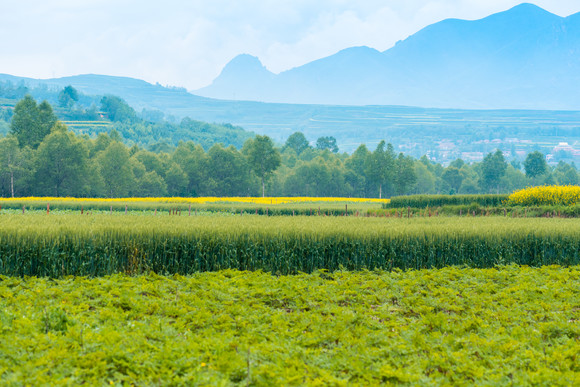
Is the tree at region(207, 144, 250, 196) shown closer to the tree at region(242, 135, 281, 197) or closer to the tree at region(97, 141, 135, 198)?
the tree at region(242, 135, 281, 197)

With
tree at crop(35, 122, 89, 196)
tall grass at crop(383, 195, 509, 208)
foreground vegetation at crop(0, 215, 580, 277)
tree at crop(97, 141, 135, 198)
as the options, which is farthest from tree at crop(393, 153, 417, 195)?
Result: foreground vegetation at crop(0, 215, 580, 277)

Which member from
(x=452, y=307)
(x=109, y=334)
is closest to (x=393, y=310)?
(x=452, y=307)

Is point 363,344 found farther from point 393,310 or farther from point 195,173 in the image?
point 195,173

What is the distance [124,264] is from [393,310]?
7981 mm

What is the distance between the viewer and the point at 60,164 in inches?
3024

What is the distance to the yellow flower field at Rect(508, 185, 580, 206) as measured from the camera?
34000 mm

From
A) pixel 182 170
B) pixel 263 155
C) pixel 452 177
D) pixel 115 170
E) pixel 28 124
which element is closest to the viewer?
pixel 115 170

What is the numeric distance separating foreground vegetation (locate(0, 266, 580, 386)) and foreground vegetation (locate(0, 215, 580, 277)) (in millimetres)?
2182

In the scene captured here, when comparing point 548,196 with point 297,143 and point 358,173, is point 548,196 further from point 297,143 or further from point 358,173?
point 297,143

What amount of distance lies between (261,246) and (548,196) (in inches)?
1067

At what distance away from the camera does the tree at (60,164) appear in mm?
76312

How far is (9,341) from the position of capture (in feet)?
20.1

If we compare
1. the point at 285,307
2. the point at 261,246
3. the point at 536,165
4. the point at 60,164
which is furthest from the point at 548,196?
the point at 536,165

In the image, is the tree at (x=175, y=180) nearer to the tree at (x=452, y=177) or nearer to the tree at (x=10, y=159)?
the tree at (x=10, y=159)
